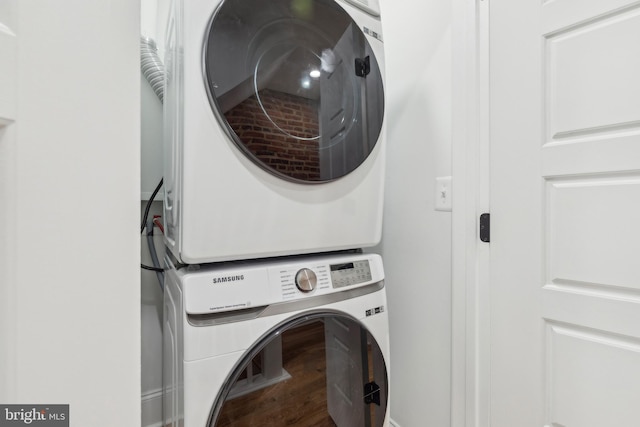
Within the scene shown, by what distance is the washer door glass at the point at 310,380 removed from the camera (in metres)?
0.78

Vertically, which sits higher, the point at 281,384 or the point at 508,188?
the point at 508,188

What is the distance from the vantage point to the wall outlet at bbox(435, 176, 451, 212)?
44.5 inches

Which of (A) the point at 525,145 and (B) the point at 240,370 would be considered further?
(A) the point at 525,145

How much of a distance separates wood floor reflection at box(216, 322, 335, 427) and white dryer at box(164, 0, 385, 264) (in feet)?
0.84

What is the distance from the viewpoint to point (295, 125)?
879 millimetres

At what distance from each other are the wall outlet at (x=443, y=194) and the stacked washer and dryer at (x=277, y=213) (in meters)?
0.28

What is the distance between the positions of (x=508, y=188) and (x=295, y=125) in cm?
72

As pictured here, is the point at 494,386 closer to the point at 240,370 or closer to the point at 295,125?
the point at 240,370

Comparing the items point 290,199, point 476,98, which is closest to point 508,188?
point 476,98

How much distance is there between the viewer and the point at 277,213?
0.85m

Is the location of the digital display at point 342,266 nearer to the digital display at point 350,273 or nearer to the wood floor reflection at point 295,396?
the digital display at point 350,273

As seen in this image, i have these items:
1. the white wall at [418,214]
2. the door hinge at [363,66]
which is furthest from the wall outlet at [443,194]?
the door hinge at [363,66]

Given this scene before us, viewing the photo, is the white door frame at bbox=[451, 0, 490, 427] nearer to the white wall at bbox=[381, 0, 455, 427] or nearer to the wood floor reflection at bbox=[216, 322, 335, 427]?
the white wall at bbox=[381, 0, 455, 427]

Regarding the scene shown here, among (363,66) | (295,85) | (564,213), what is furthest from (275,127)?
(564,213)
